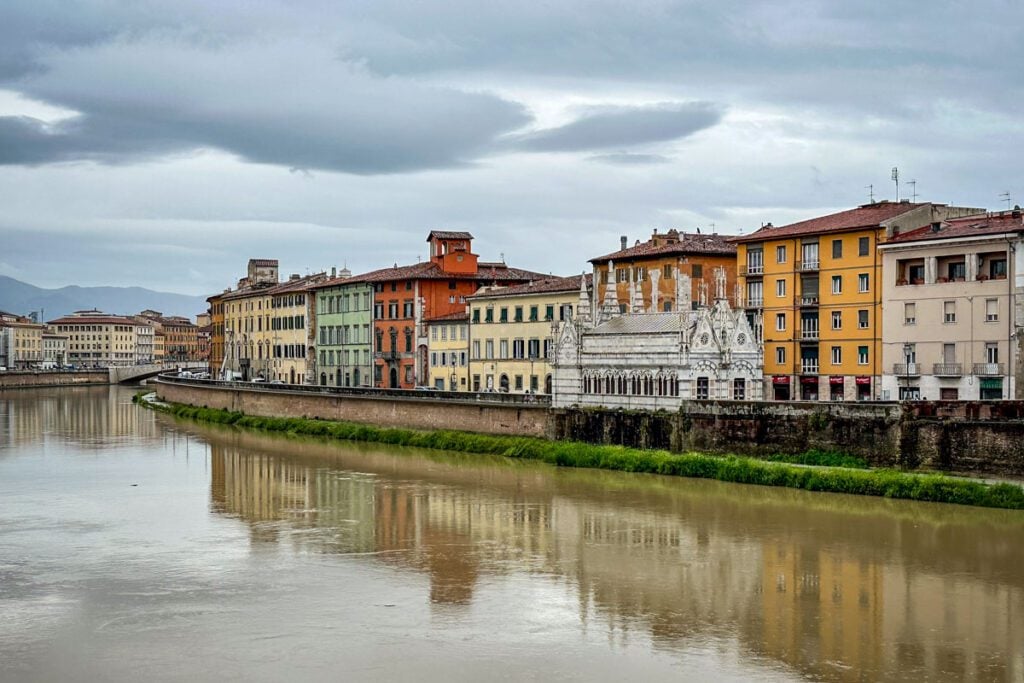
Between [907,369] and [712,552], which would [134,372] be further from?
[712,552]

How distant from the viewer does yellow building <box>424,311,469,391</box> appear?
7850 centimetres

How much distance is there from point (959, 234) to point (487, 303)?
31.1 meters

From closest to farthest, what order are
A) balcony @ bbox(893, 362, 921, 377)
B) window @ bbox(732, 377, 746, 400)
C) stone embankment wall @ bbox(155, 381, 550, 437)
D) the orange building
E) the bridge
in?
balcony @ bbox(893, 362, 921, 377) → window @ bbox(732, 377, 746, 400) → stone embankment wall @ bbox(155, 381, 550, 437) → the orange building → the bridge

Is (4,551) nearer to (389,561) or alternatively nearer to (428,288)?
(389,561)

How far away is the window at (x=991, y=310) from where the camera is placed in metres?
49.5

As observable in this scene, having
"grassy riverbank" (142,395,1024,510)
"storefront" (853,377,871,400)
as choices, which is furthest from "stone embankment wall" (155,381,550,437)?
"storefront" (853,377,871,400)

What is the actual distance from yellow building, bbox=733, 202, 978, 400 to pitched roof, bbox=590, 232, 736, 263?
13.1 feet

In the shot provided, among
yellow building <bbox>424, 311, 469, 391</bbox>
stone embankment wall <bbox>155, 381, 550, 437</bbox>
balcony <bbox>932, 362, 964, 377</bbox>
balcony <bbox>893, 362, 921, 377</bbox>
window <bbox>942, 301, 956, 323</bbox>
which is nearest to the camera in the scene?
balcony <bbox>932, 362, 964, 377</bbox>

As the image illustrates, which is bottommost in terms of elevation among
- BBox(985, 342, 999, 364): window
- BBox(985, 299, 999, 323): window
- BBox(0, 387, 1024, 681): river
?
BBox(0, 387, 1024, 681): river

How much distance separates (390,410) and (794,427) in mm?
26501

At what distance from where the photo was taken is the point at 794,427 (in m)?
47.8

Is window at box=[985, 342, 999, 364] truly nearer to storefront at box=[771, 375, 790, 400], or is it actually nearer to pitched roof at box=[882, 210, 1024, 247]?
pitched roof at box=[882, 210, 1024, 247]

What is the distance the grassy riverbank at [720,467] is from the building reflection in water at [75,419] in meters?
15.7

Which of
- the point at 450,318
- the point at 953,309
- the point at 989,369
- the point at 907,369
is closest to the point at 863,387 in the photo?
the point at 907,369
